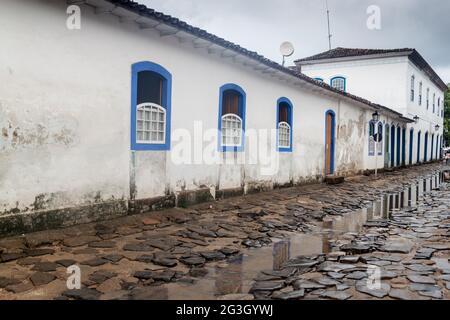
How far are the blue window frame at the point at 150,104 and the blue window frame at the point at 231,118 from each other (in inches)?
75.4

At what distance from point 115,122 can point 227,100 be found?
3.91 m

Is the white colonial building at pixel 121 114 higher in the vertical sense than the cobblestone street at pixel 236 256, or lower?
higher

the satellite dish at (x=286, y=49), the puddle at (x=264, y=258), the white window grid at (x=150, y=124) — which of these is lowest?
the puddle at (x=264, y=258)

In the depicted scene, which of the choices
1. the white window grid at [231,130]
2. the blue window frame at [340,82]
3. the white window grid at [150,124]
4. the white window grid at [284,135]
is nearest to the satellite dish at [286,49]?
the white window grid at [284,135]

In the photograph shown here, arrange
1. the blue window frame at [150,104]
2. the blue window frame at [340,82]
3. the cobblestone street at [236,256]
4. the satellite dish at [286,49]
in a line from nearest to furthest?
1. the cobblestone street at [236,256]
2. the blue window frame at [150,104]
3. the satellite dish at [286,49]
4. the blue window frame at [340,82]

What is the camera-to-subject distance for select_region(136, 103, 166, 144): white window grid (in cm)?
733

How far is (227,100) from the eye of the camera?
9961 mm

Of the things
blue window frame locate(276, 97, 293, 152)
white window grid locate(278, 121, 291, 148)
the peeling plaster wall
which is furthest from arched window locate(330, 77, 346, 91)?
the peeling plaster wall

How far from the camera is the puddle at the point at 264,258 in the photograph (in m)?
3.96

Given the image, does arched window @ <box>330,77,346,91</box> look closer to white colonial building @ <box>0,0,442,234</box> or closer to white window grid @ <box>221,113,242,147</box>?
white colonial building @ <box>0,0,442,234</box>

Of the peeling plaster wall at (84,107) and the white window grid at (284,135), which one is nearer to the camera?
the peeling plaster wall at (84,107)

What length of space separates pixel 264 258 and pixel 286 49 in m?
13.0

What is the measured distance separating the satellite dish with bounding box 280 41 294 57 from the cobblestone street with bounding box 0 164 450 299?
9692 mm

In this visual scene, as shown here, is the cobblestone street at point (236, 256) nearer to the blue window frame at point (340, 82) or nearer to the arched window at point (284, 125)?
the arched window at point (284, 125)
